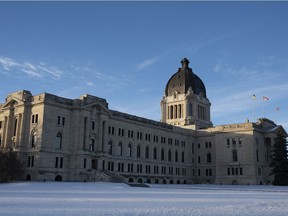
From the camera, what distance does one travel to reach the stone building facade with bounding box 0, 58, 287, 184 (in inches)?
3051

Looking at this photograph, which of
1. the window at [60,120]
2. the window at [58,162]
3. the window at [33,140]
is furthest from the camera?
Answer: the window at [60,120]

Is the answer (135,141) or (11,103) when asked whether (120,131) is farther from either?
(11,103)

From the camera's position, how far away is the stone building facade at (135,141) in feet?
254

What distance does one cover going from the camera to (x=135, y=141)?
98500mm

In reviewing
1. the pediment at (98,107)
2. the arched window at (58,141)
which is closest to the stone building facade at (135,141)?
the arched window at (58,141)

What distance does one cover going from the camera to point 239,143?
358 ft

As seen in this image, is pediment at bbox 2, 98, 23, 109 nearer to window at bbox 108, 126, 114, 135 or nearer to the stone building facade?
the stone building facade

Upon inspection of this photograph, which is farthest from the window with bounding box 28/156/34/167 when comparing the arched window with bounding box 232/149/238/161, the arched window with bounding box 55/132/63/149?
the arched window with bounding box 232/149/238/161

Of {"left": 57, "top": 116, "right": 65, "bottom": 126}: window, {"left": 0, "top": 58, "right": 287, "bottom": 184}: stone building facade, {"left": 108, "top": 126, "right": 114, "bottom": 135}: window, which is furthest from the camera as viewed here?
{"left": 108, "top": 126, "right": 114, "bottom": 135}: window

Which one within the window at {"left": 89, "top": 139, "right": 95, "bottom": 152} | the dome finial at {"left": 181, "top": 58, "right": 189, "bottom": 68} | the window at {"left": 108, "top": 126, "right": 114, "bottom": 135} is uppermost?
the dome finial at {"left": 181, "top": 58, "right": 189, "bottom": 68}

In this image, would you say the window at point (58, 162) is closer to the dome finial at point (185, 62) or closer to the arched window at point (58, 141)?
the arched window at point (58, 141)

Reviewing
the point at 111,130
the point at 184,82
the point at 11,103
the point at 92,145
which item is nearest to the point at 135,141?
the point at 111,130

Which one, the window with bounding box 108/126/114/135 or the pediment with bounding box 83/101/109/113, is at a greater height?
the pediment with bounding box 83/101/109/113

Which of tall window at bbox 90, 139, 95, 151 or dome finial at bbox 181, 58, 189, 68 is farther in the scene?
dome finial at bbox 181, 58, 189, 68
